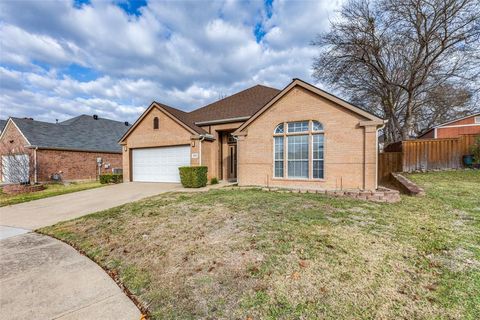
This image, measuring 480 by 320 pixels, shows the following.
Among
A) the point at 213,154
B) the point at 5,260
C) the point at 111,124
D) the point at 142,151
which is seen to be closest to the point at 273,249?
the point at 5,260

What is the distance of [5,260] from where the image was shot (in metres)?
4.39

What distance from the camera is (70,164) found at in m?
19.4

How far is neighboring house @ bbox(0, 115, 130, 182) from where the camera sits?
17.5m

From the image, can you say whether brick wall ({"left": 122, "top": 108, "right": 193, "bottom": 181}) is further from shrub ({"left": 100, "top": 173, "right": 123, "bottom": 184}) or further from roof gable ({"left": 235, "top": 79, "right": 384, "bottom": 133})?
roof gable ({"left": 235, "top": 79, "right": 384, "bottom": 133})

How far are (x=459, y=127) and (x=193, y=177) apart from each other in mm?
25196

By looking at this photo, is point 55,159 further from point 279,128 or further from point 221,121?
point 279,128

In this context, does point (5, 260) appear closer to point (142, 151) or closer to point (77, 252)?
point (77, 252)

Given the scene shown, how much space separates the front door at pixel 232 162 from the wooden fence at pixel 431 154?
912 centimetres

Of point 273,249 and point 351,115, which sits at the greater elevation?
point 351,115

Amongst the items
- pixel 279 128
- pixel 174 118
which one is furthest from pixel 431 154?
pixel 174 118

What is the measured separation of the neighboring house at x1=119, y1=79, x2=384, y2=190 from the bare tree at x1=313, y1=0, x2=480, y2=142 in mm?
8370

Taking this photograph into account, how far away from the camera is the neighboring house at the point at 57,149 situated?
1752 centimetres

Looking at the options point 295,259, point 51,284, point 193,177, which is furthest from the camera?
point 193,177

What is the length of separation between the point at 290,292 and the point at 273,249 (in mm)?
1066
